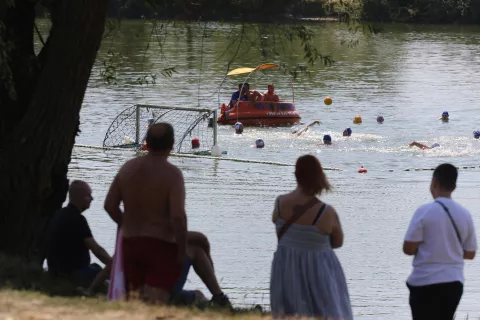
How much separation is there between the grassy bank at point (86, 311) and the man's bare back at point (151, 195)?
479mm

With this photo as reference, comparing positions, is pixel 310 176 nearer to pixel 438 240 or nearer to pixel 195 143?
pixel 438 240

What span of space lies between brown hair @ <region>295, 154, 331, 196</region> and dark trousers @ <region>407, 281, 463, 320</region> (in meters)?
0.97

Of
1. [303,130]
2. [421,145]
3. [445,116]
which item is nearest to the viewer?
[421,145]

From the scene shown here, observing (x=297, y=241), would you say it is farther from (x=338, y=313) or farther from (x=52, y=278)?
(x=52, y=278)

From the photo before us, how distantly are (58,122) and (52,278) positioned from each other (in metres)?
1.66

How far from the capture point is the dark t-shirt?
340 inches

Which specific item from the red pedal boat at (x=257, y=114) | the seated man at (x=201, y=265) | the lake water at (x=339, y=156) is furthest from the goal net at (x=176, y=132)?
the seated man at (x=201, y=265)

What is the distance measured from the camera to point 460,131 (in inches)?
1336

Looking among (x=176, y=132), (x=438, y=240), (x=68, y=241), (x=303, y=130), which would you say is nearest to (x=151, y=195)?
(x=438, y=240)

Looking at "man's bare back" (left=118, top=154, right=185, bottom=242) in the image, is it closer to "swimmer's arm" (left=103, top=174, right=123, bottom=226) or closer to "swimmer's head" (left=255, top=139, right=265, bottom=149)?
"swimmer's arm" (left=103, top=174, right=123, bottom=226)

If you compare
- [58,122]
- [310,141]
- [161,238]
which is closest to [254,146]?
[310,141]

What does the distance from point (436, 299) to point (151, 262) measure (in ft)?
5.99

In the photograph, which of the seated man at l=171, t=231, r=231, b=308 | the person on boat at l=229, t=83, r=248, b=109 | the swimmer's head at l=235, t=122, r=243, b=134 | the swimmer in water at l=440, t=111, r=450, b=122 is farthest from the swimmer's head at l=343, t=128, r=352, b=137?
the seated man at l=171, t=231, r=231, b=308

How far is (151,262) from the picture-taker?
712 cm
